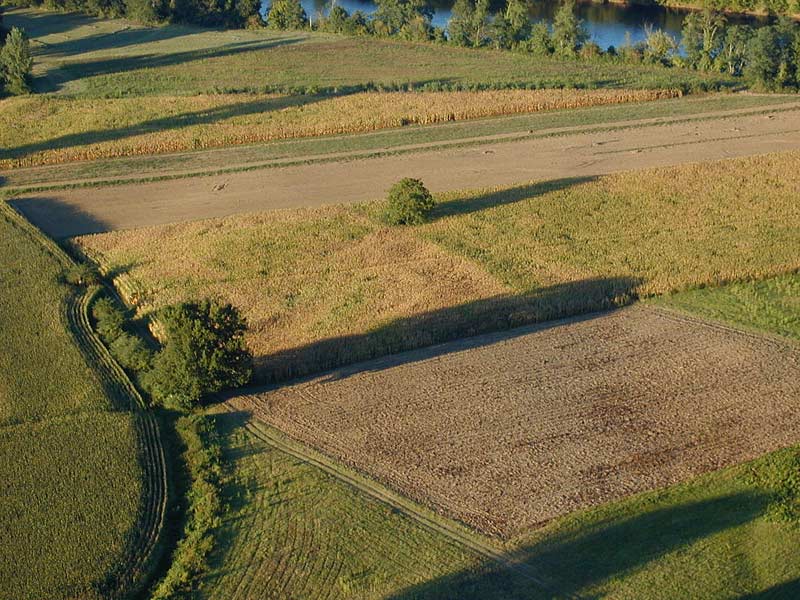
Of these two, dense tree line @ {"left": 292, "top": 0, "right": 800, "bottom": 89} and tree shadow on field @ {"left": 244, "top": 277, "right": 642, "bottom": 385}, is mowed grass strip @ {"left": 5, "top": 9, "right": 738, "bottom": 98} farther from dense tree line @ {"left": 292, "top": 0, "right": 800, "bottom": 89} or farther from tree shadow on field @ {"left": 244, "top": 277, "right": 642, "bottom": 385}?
tree shadow on field @ {"left": 244, "top": 277, "right": 642, "bottom": 385}

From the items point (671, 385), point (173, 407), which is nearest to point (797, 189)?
point (671, 385)

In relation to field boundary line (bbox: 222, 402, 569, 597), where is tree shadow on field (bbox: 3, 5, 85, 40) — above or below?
above

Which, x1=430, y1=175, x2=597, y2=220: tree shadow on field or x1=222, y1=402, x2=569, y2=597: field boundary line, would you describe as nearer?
x1=222, y1=402, x2=569, y2=597: field boundary line

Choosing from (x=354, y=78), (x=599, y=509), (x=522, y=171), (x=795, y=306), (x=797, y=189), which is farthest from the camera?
(x=354, y=78)

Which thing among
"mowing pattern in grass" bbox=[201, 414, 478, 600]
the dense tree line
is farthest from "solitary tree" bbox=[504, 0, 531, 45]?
"mowing pattern in grass" bbox=[201, 414, 478, 600]

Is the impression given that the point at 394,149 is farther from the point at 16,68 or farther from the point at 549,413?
the point at 16,68

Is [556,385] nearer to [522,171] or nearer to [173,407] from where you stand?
[173,407]
